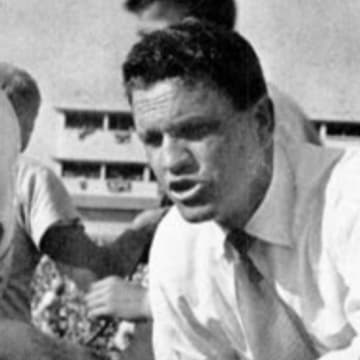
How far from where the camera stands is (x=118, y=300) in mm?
1868

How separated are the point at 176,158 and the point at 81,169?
12.0 ft

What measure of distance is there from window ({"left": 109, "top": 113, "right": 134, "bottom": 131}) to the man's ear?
2249mm

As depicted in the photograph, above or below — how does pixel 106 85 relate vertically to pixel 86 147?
above

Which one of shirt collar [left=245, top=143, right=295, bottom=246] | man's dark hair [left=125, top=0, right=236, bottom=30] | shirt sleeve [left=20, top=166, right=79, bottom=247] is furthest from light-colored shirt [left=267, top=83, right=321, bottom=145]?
shirt sleeve [left=20, top=166, right=79, bottom=247]

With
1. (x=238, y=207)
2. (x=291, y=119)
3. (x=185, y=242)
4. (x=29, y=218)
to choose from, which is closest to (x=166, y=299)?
(x=185, y=242)

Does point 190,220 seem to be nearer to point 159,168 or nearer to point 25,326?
point 159,168

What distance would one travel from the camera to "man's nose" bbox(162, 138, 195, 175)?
152 centimetres

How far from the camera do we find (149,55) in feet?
5.24

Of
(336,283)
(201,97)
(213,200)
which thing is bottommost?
(336,283)

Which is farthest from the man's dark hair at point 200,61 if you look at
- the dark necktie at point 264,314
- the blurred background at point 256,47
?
the blurred background at point 256,47

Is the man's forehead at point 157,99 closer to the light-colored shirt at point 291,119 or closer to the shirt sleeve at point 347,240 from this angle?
the shirt sleeve at point 347,240

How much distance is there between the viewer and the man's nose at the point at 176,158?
4.99ft

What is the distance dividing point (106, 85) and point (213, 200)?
1.66 m

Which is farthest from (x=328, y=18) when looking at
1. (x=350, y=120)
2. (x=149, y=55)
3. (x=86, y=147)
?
(x=86, y=147)
